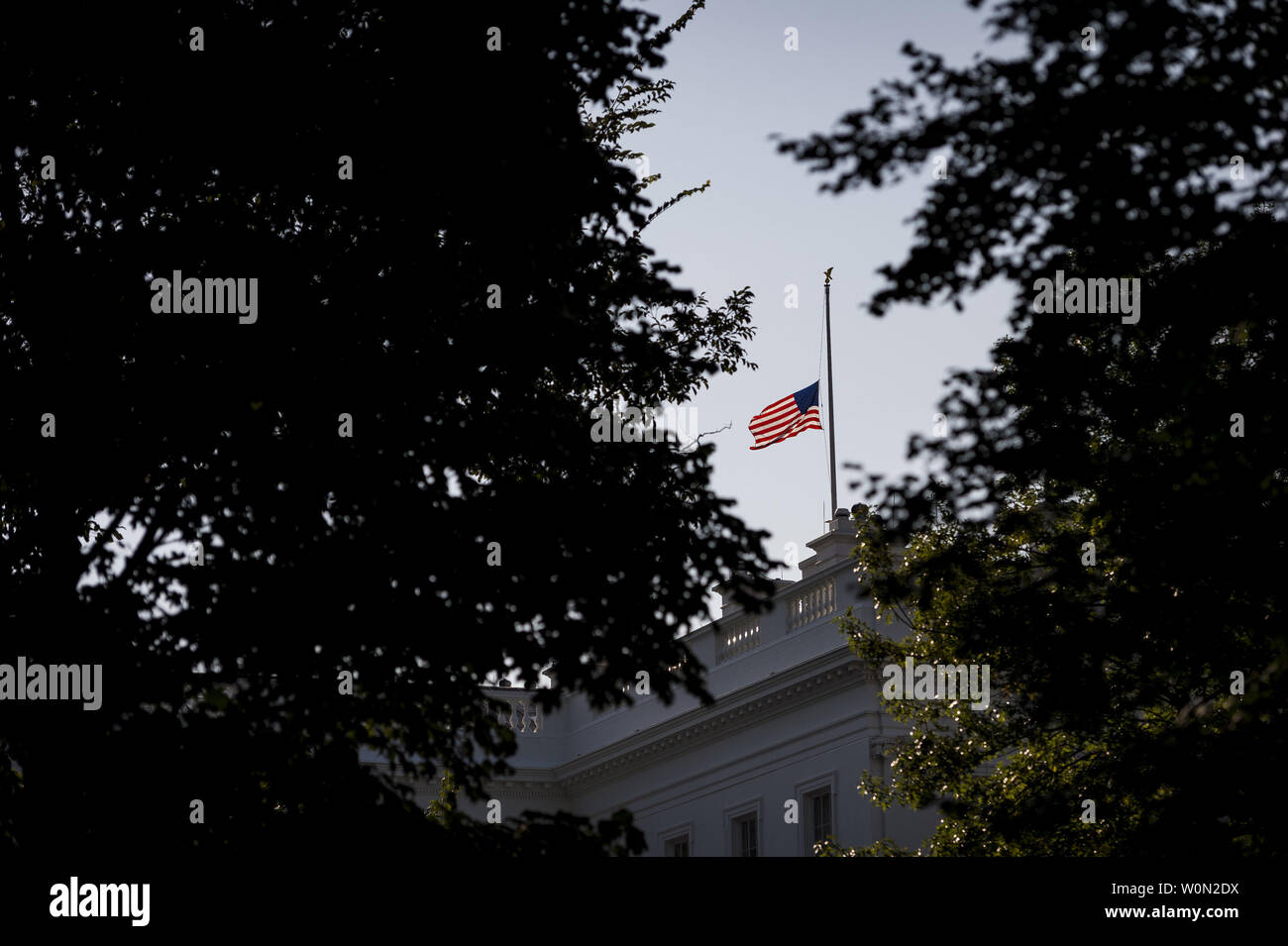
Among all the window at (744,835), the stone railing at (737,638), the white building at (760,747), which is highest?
the stone railing at (737,638)

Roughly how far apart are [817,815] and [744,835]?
3.57m

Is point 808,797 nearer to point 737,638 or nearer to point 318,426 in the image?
point 737,638

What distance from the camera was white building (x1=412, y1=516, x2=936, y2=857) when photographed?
1430 inches

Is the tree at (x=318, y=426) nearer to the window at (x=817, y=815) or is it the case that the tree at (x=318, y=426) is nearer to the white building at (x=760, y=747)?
the white building at (x=760, y=747)

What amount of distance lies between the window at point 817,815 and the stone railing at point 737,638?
3.93 metres

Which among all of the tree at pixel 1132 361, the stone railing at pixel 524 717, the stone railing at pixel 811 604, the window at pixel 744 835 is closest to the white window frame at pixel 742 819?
the window at pixel 744 835

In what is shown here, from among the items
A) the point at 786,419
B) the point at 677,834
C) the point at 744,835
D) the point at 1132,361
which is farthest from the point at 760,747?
the point at 1132,361

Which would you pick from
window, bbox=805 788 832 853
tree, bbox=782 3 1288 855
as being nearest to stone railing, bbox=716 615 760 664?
window, bbox=805 788 832 853

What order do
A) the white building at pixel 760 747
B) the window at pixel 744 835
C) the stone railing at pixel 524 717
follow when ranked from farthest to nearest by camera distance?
the stone railing at pixel 524 717, the window at pixel 744 835, the white building at pixel 760 747

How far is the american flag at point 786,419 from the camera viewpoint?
1505 inches

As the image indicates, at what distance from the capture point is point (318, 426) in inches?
459
